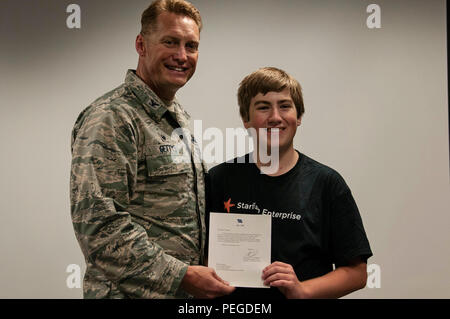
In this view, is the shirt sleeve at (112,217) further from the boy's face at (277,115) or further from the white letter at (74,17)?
the white letter at (74,17)

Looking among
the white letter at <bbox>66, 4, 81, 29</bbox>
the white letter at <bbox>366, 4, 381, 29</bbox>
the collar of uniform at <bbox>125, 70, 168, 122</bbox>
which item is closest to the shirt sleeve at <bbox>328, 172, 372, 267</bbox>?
the collar of uniform at <bbox>125, 70, 168, 122</bbox>

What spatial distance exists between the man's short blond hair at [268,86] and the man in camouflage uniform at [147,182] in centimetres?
27

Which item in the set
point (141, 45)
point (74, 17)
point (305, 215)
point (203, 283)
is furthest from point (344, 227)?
point (74, 17)

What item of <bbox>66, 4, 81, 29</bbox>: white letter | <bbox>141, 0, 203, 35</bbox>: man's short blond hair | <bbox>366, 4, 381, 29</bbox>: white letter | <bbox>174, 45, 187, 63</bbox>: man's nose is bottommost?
<bbox>174, 45, 187, 63</bbox>: man's nose

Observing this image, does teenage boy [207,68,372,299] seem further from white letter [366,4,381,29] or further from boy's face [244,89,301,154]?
white letter [366,4,381,29]

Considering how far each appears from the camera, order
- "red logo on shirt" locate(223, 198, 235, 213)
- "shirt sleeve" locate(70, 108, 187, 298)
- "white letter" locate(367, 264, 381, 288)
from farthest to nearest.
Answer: "white letter" locate(367, 264, 381, 288)
"red logo on shirt" locate(223, 198, 235, 213)
"shirt sleeve" locate(70, 108, 187, 298)

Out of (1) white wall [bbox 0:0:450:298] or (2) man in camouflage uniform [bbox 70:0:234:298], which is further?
(1) white wall [bbox 0:0:450:298]

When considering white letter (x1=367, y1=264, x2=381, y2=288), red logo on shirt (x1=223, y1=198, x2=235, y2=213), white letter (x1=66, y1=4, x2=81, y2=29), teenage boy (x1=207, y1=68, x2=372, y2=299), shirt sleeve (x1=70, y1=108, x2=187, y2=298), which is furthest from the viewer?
white letter (x1=66, y1=4, x2=81, y2=29)

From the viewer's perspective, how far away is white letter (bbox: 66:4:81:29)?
8.52ft

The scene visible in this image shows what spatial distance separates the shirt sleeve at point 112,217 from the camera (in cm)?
146

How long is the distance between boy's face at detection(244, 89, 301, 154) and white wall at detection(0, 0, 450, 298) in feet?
2.40

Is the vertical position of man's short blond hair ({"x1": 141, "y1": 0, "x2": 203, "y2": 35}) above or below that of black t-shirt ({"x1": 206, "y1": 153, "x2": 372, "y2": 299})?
above

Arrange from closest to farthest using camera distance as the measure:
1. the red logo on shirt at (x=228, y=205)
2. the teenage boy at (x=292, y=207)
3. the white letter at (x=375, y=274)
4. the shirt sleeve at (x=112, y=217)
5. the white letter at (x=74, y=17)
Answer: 1. the shirt sleeve at (x=112, y=217)
2. the teenage boy at (x=292, y=207)
3. the red logo on shirt at (x=228, y=205)
4. the white letter at (x=375, y=274)
5. the white letter at (x=74, y=17)
